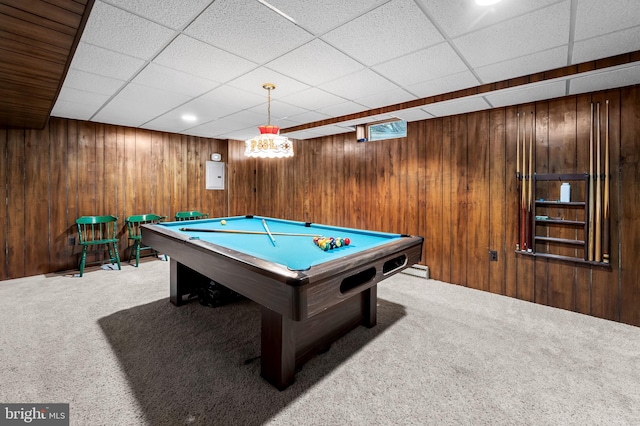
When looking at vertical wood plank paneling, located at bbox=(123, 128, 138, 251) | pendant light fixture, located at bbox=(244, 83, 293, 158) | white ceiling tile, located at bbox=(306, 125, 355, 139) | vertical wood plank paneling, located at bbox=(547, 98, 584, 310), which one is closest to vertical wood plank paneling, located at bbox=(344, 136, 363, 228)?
white ceiling tile, located at bbox=(306, 125, 355, 139)

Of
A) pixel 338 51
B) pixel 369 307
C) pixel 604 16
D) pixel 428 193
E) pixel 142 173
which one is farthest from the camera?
pixel 142 173

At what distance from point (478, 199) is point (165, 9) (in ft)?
11.8

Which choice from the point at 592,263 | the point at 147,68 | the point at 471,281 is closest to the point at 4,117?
the point at 147,68

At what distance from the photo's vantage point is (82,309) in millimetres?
2979

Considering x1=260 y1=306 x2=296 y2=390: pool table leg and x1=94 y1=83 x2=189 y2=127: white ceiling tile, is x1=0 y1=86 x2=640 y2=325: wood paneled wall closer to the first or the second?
x1=94 y1=83 x2=189 y2=127: white ceiling tile

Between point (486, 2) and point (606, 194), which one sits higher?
point (486, 2)

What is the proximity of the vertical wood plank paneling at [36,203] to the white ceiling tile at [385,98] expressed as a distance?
4441 mm

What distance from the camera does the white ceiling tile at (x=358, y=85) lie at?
2.72m

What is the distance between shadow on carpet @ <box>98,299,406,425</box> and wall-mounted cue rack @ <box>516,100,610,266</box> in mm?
1729

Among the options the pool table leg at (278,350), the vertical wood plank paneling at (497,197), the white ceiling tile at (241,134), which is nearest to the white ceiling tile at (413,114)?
the vertical wood plank paneling at (497,197)

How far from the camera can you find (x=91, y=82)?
9.37 feet

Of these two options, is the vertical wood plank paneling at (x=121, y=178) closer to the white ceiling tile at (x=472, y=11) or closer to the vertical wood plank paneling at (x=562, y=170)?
the white ceiling tile at (x=472, y=11)

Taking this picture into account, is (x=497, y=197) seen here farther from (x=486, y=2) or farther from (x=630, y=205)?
(x=486, y=2)

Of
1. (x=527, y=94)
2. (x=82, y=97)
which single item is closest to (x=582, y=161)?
(x=527, y=94)
